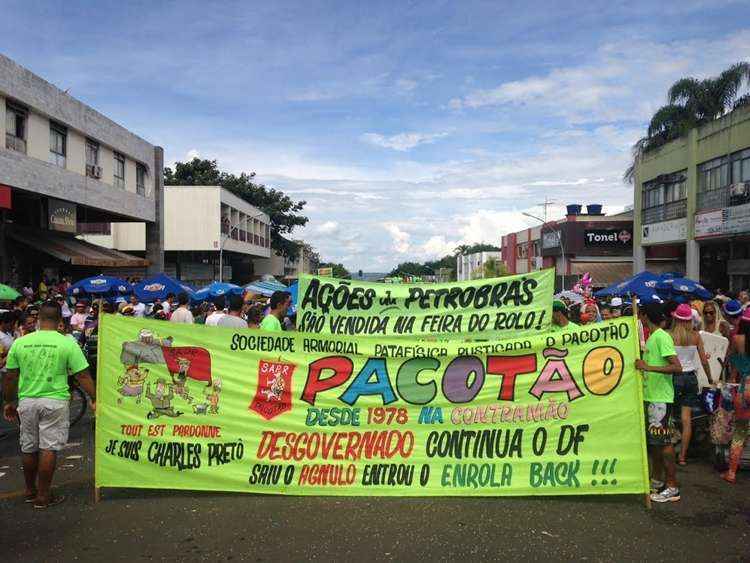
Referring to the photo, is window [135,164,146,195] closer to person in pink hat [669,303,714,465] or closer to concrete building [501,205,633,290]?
person in pink hat [669,303,714,465]

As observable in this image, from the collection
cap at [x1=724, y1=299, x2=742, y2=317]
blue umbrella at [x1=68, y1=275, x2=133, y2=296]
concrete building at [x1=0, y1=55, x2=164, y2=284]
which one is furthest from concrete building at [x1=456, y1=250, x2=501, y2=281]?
cap at [x1=724, y1=299, x2=742, y2=317]

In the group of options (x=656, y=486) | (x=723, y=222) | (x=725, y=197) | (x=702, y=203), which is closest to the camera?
(x=656, y=486)

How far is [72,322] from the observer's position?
43.4 feet

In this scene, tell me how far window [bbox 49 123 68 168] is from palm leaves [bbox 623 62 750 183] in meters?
28.5

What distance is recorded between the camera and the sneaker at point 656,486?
17.8ft

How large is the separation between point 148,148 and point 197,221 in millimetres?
14310

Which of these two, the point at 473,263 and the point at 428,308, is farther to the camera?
the point at 473,263

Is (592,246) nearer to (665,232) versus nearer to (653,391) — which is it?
(665,232)

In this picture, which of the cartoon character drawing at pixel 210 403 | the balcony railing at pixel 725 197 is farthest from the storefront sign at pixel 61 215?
the balcony railing at pixel 725 197

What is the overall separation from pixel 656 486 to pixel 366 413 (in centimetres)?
266

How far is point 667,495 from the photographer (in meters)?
5.23

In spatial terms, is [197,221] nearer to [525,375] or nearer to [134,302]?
[134,302]

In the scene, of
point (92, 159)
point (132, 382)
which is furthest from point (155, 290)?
point (132, 382)

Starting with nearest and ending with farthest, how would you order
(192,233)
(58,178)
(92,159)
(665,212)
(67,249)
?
1. (58,178)
2. (67,249)
3. (92,159)
4. (665,212)
5. (192,233)
